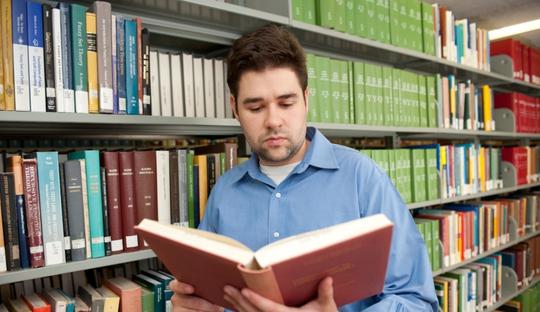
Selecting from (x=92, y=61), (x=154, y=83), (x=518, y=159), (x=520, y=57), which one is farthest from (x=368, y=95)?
(x=520, y=57)

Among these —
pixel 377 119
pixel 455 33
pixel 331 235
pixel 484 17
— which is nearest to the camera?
pixel 331 235

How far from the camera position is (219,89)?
1.51 meters

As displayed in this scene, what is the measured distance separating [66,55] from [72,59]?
2 cm

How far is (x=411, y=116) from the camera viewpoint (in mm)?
2234

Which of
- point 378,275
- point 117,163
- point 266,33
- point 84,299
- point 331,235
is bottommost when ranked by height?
point 84,299

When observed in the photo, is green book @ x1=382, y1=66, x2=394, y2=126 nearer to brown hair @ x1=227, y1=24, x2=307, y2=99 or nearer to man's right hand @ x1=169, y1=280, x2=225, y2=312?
brown hair @ x1=227, y1=24, x2=307, y2=99

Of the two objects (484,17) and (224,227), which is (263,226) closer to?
(224,227)

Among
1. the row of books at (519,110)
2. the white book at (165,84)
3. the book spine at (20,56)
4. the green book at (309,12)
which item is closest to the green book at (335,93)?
the green book at (309,12)

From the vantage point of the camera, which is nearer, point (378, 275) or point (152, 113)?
point (378, 275)

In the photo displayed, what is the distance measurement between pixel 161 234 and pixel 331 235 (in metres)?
0.31

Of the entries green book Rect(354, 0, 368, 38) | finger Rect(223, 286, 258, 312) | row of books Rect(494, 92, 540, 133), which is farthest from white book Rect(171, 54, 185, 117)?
row of books Rect(494, 92, 540, 133)

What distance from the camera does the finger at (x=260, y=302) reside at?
0.67 metres

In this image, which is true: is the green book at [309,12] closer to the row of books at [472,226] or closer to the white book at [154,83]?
the white book at [154,83]

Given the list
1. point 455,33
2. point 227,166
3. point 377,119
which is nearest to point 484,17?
point 455,33
